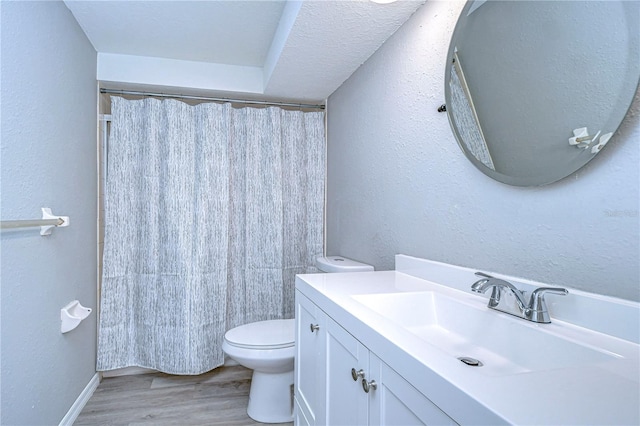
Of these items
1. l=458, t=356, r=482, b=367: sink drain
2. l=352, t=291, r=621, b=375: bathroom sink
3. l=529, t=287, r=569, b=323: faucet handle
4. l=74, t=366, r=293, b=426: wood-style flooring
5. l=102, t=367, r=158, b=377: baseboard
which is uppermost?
l=529, t=287, r=569, b=323: faucet handle

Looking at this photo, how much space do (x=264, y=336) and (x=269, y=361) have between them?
0.17 metres

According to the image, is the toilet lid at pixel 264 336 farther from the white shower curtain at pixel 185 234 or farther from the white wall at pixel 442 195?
the white wall at pixel 442 195

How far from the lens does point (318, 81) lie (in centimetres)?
242

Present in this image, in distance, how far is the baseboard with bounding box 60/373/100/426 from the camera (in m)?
1.89

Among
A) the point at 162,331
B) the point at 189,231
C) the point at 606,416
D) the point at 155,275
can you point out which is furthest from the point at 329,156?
the point at 606,416

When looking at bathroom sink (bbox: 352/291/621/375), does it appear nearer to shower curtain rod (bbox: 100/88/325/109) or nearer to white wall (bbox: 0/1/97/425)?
white wall (bbox: 0/1/97/425)

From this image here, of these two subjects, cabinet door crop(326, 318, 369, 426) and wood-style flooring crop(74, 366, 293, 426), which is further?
wood-style flooring crop(74, 366, 293, 426)

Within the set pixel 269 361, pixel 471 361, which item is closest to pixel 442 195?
pixel 471 361

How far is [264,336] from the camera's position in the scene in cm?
203

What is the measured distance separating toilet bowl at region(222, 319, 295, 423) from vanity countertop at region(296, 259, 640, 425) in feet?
3.45

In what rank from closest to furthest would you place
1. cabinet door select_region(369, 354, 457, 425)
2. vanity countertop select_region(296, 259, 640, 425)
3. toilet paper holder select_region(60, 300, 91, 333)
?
vanity countertop select_region(296, 259, 640, 425) → cabinet door select_region(369, 354, 457, 425) → toilet paper holder select_region(60, 300, 91, 333)

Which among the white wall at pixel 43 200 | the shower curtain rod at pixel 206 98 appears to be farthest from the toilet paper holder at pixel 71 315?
the shower curtain rod at pixel 206 98

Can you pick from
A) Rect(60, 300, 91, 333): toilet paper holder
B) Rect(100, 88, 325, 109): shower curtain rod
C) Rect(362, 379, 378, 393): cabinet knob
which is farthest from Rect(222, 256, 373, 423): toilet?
Rect(100, 88, 325, 109): shower curtain rod

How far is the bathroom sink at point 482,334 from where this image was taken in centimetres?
81
